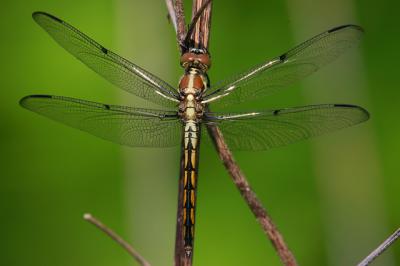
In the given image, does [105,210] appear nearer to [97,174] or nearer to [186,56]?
[97,174]

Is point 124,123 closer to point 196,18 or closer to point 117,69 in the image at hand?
point 117,69

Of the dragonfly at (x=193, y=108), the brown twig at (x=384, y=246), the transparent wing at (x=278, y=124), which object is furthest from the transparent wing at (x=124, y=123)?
the brown twig at (x=384, y=246)

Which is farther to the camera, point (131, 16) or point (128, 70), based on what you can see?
point (131, 16)

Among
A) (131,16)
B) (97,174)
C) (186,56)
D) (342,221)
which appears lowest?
(342,221)

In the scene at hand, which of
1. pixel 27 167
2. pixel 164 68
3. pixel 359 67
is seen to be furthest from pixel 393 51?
pixel 27 167

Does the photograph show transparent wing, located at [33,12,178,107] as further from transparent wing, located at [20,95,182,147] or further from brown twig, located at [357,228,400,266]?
brown twig, located at [357,228,400,266]

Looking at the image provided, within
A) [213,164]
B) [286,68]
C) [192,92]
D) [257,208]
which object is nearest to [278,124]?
[286,68]

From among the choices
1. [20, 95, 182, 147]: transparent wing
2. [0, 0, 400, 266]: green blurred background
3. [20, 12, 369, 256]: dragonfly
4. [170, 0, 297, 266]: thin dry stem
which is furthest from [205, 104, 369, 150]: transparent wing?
[0, 0, 400, 266]: green blurred background

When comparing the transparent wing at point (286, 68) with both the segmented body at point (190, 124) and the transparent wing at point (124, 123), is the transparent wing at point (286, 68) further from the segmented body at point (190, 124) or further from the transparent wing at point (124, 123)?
the transparent wing at point (124, 123)
